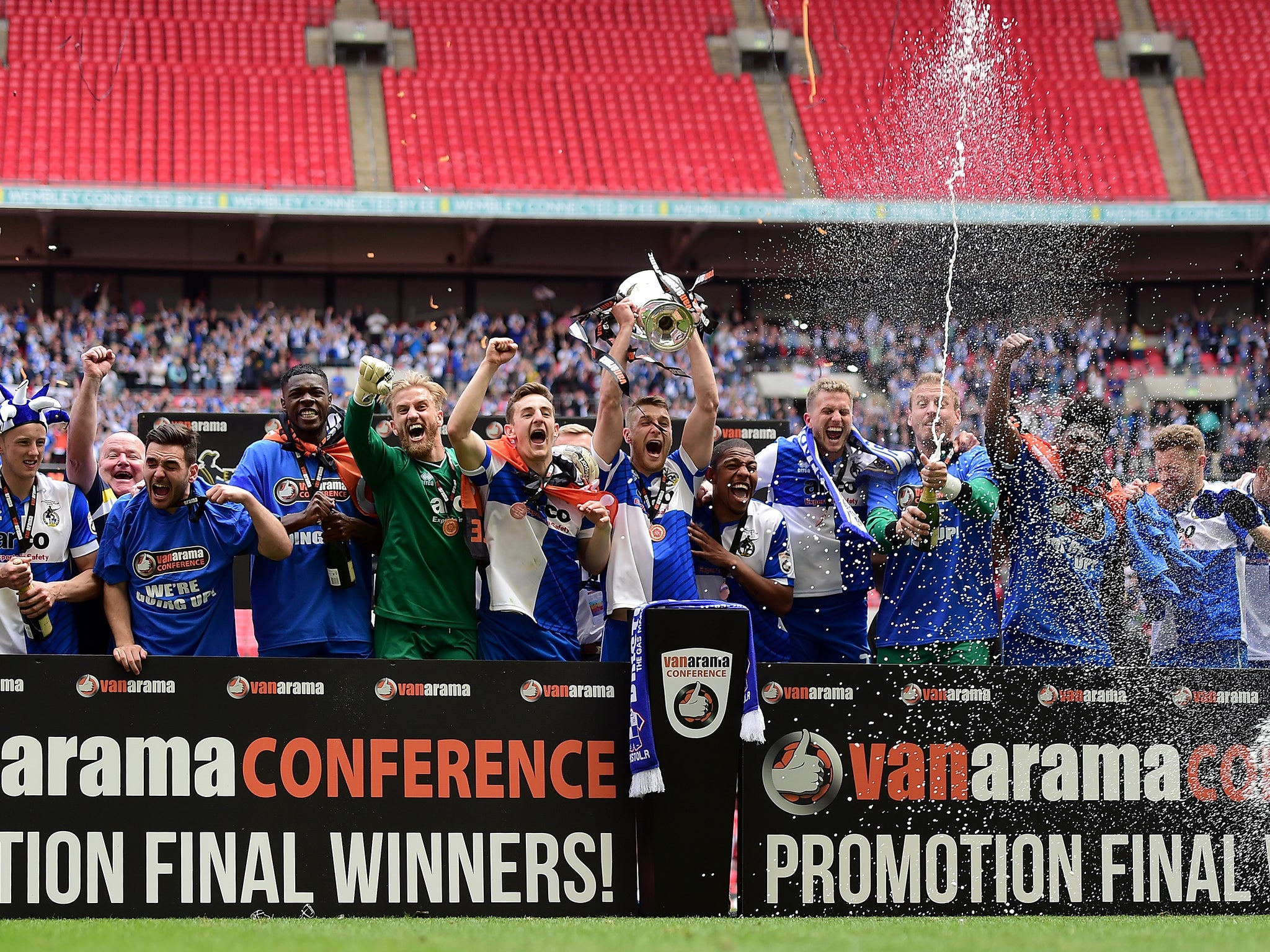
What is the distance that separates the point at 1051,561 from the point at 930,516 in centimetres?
60

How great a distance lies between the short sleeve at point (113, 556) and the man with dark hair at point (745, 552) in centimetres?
232

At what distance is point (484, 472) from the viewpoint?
5.89 meters

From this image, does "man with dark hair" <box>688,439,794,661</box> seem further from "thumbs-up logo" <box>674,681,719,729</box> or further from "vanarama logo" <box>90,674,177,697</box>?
"vanarama logo" <box>90,674,177,697</box>

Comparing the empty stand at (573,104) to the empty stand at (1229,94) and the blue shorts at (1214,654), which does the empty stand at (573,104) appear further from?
the blue shorts at (1214,654)

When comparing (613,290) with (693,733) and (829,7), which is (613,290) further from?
(693,733)

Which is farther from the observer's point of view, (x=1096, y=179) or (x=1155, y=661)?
(x=1096, y=179)

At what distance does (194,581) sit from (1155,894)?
3.88 meters

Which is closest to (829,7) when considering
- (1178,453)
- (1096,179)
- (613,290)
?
(1096,179)

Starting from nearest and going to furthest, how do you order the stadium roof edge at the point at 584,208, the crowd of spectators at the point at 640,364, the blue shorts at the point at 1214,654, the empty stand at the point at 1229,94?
the blue shorts at the point at 1214,654 → the crowd of spectators at the point at 640,364 → the stadium roof edge at the point at 584,208 → the empty stand at the point at 1229,94

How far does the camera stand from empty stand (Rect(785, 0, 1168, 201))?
24.3m

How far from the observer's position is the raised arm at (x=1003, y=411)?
6352 millimetres

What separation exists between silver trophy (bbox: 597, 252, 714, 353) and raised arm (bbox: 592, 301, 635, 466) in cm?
19

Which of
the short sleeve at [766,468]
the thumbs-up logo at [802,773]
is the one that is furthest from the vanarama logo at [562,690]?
the short sleeve at [766,468]

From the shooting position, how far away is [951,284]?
23.2 m
